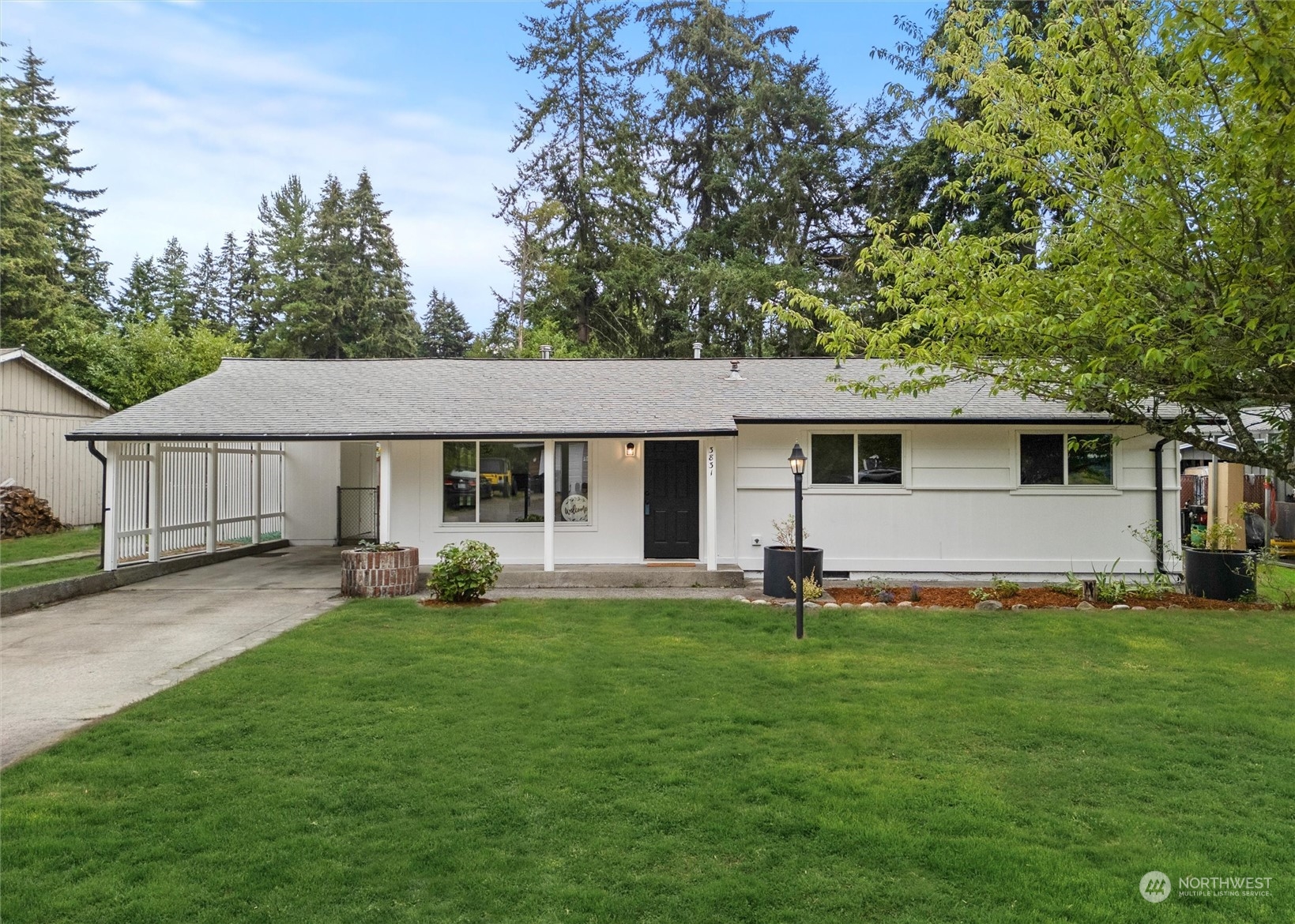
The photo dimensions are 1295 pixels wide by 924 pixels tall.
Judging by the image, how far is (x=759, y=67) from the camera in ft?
90.2

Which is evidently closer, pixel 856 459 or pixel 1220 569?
pixel 1220 569

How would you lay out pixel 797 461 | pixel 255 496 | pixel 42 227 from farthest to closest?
pixel 42 227 < pixel 255 496 < pixel 797 461

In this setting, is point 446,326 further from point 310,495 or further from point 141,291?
point 310,495

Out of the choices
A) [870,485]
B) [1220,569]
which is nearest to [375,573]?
[870,485]

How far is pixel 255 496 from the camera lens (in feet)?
49.2

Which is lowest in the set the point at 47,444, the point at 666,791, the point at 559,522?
the point at 666,791

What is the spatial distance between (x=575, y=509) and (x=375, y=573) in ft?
11.1

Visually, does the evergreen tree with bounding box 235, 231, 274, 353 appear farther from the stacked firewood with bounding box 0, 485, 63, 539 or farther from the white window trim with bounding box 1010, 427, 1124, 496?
the white window trim with bounding box 1010, 427, 1124, 496

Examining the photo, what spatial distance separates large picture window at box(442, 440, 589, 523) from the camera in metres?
12.0

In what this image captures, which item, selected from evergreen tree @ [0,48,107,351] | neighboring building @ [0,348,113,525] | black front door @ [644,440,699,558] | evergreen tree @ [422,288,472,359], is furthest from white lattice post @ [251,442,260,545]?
evergreen tree @ [422,288,472,359]

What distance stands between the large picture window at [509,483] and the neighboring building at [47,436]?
11335 millimetres

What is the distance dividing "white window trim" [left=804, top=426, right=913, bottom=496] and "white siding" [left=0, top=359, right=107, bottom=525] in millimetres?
16754

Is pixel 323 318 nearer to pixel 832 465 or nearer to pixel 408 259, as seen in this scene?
pixel 408 259

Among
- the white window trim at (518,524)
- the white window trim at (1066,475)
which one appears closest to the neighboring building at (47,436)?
the white window trim at (518,524)
